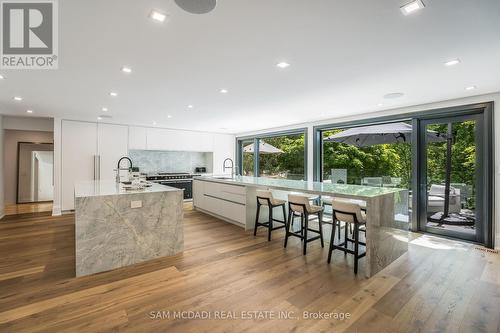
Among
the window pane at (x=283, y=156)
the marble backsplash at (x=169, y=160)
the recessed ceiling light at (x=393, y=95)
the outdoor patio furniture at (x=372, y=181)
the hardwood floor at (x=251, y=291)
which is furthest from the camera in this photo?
the marble backsplash at (x=169, y=160)

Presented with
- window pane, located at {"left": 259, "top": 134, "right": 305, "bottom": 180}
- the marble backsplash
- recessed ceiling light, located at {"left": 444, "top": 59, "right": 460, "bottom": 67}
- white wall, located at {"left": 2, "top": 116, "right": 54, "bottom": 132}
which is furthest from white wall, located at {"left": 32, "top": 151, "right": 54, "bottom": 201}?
recessed ceiling light, located at {"left": 444, "top": 59, "right": 460, "bottom": 67}

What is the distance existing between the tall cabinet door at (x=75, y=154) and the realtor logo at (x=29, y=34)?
3655mm

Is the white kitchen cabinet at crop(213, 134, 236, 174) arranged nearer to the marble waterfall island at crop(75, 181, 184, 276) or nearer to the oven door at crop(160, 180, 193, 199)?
the oven door at crop(160, 180, 193, 199)

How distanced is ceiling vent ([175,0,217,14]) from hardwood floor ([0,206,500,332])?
7.93 feet

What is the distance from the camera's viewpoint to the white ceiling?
5.80ft

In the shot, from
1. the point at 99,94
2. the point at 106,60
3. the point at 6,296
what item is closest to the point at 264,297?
the point at 6,296

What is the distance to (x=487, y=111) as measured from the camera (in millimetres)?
3711

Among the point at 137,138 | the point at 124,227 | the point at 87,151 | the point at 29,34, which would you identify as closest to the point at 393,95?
the point at 124,227

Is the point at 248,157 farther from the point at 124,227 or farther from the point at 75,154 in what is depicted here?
the point at 124,227

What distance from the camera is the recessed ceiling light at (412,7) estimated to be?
163 cm

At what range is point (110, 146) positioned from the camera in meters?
6.54

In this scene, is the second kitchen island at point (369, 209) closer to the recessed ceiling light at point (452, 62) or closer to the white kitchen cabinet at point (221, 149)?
the recessed ceiling light at point (452, 62)

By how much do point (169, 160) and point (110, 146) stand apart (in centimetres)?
189

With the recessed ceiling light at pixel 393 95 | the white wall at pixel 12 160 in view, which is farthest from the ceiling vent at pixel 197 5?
the white wall at pixel 12 160
